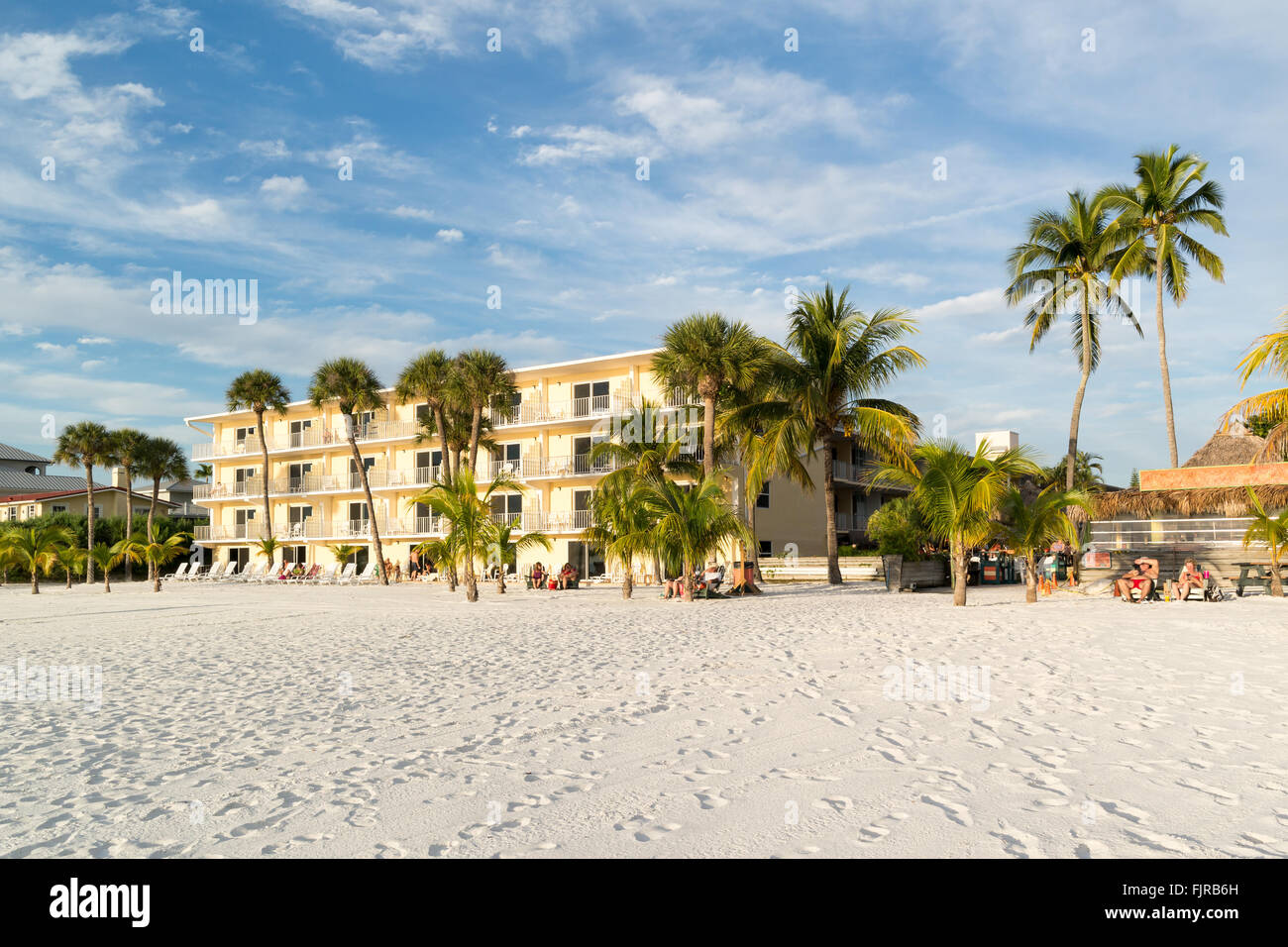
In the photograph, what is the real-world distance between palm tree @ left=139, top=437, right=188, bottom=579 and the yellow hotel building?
1266mm

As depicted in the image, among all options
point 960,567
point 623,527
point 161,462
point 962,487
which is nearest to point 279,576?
point 161,462

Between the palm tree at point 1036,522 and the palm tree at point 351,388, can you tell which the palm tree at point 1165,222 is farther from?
the palm tree at point 351,388

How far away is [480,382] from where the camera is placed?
104 feet

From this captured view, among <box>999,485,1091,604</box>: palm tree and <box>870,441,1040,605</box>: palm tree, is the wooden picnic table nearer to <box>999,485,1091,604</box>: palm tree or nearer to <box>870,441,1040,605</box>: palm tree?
<box>999,485,1091,604</box>: palm tree

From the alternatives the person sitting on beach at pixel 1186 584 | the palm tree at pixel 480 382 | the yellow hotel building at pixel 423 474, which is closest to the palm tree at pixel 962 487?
the person sitting on beach at pixel 1186 584

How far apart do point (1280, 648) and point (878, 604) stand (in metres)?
8.58

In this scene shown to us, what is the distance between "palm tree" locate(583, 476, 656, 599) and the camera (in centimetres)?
1997

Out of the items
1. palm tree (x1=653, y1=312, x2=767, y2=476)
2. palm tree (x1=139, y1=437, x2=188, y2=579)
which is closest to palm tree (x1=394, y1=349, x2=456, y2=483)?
palm tree (x1=653, y1=312, x2=767, y2=476)

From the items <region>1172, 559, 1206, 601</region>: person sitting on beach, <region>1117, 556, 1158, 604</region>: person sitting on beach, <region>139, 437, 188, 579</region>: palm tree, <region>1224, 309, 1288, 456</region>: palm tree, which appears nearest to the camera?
<region>1224, 309, 1288, 456</region>: palm tree

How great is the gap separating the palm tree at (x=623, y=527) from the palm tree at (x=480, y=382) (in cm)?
1137

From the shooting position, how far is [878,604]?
59.4ft

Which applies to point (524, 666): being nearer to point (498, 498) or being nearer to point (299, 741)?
point (299, 741)

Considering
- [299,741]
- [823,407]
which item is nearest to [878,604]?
[823,407]

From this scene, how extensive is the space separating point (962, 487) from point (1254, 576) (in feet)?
30.5
